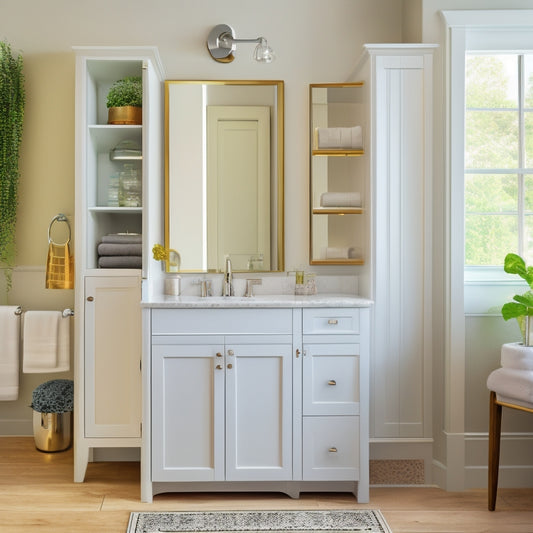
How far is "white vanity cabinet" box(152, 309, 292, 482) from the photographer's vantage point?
2.60 meters

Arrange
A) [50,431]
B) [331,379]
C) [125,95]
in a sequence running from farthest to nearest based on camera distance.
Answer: [50,431] → [125,95] → [331,379]

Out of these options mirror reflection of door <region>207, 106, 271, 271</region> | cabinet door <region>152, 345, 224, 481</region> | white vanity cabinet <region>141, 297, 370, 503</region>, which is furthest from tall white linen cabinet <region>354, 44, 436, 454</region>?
cabinet door <region>152, 345, 224, 481</region>

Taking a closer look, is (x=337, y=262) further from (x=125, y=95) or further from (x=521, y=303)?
(x=125, y=95)

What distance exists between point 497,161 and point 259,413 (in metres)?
1.75

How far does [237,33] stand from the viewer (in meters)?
3.21

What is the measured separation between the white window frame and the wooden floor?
0.24m

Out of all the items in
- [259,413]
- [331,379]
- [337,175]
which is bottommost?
[259,413]

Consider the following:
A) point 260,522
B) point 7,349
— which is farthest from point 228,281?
point 7,349

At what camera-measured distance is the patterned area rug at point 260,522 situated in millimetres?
2340

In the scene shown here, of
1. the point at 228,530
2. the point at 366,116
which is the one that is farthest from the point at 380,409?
the point at 366,116

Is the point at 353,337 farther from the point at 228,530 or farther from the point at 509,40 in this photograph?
the point at 509,40

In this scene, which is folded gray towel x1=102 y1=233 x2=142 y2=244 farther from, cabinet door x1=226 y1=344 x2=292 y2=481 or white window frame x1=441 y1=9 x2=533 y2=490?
white window frame x1=441 y1=9 x2=533 y2=490

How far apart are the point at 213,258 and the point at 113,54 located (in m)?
1.15

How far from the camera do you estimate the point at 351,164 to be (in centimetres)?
310
